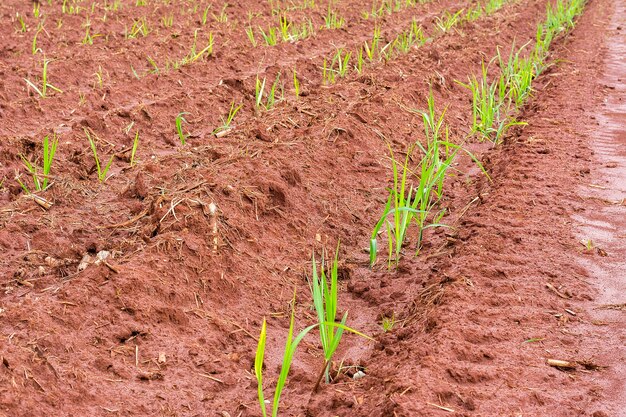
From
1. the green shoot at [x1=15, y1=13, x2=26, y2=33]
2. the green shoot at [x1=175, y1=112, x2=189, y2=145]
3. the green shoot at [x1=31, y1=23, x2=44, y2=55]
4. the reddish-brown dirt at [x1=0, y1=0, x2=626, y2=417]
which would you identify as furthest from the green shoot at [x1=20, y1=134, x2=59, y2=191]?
the green shoot at [x1=15, y1=13, x2=26, y2=33]

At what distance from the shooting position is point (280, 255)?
10.9 feet

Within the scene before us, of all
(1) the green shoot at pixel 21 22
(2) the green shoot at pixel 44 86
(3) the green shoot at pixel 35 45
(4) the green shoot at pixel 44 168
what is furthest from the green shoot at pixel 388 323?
(1) the green shoot at pixel 21 22

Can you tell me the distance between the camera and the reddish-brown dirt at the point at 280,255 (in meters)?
2.31

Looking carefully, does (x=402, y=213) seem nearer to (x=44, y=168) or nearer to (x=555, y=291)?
(x=555, y=291)

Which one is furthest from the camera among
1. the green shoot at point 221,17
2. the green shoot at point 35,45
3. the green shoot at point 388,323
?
the green shoot at point 221,17

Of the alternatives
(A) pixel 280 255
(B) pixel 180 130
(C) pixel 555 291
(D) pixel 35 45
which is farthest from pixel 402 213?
(D) pixel 35 45

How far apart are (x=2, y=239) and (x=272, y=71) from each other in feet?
10.7

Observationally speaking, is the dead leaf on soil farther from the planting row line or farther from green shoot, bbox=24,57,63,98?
green shoot, bbox=24,57,63,98

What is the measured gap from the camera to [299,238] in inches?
137

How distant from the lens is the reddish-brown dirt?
2.31 m

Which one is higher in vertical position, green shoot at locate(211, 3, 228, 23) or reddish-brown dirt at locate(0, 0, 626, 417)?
reddish-brown dirt at locate(0, 0, 626, 417)

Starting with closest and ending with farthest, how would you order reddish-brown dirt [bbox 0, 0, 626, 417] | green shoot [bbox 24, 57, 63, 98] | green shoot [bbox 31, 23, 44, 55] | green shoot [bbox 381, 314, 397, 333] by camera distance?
reddish-brown dirt [bbox 0, 0, 626, 417] < green shoot [bbox 381, 314, 397, 333] < green shoot [bbox 24, 57, 63, 98] < green shoot [bbox 31, 23, 44, 55]

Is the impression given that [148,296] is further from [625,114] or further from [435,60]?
[435,60]

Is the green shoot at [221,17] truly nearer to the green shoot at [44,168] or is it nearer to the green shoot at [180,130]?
the green shoot at [180,130]
